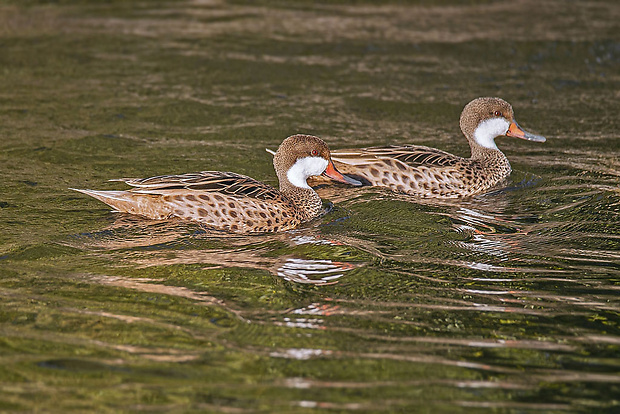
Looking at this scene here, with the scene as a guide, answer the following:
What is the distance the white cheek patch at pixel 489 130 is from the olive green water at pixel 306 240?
0.60 metres

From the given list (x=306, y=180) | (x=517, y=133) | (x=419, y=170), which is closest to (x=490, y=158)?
(x=517, y=133)

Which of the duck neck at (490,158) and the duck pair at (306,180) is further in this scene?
the duck neck at (490,158)

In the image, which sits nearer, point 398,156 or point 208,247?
point 208,247

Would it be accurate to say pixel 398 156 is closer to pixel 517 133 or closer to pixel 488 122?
pixel 488 122

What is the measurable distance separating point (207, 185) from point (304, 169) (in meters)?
1.07

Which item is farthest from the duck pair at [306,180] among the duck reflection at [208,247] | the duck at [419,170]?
the duck reflection at [208,247]

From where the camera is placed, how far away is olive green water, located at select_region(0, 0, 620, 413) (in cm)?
530

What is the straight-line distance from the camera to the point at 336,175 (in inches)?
344

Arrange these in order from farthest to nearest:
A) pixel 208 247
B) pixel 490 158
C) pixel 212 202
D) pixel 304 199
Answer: pixel 490 158 → pixel 304 199 → pixel 212 202 → pixel 208 247

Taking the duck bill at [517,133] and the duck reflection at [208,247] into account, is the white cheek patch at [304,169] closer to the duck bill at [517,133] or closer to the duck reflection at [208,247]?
the duck reflection at [208,247]

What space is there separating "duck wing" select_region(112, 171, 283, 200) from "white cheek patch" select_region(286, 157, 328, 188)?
416mm

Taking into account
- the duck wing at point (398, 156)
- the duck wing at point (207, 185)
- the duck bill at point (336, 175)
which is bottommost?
the duck wing at point (207, 185)

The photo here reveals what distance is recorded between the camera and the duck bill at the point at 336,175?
866cm

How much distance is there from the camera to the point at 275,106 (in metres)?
12.1
